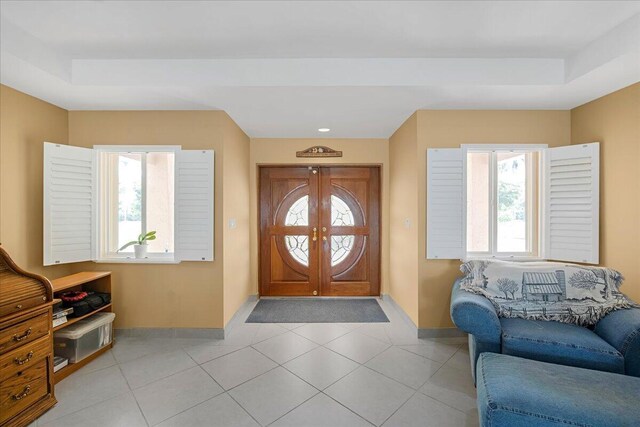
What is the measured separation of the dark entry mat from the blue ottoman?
72.3 inches

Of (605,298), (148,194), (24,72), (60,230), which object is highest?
(24,72)

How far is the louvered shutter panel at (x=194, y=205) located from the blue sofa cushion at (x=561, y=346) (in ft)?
8.72

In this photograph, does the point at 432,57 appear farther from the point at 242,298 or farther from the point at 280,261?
the point at 242,298

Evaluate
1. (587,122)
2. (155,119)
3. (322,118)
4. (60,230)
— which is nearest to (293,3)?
(322,118)

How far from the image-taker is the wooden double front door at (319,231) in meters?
4.02

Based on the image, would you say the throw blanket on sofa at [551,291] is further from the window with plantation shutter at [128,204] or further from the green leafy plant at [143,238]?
the green leafy plant at [143,238]

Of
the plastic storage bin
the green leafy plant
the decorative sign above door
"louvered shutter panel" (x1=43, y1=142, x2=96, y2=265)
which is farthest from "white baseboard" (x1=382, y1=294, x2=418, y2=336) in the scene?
"louvered shutter panel" (x1=43, y1=142, x2=96, y2=265)

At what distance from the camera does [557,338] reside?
1.84 metres

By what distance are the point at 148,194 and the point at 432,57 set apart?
9.89ft

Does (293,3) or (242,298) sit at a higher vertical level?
(293,3)

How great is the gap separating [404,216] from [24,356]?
338cm

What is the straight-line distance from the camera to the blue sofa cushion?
1.73 m

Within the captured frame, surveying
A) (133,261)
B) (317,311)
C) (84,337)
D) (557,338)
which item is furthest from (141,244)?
(557,338)

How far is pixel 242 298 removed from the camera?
3.54 m
